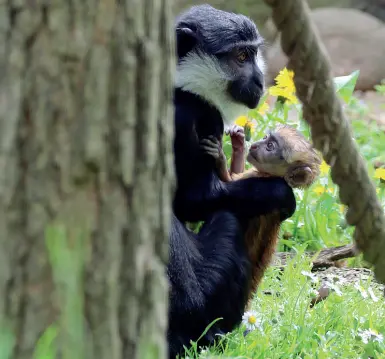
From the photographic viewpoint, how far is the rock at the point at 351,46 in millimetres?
10673

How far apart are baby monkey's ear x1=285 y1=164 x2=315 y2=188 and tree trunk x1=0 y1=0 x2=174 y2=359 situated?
2407 mm

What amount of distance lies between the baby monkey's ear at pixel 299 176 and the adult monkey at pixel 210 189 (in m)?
0.14

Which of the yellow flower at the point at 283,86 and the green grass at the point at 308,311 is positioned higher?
the yellow flower at the point at 283,86

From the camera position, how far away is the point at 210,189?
3.45 metres

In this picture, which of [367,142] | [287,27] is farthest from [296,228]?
[287,27]

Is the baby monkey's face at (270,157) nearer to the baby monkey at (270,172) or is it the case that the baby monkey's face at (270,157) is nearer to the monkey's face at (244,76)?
the baby monkey at (270,172)

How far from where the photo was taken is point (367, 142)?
6.92 m

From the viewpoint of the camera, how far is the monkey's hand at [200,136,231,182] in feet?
11.3

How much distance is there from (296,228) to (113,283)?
355cm

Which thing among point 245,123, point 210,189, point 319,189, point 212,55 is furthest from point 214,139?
point 319,189

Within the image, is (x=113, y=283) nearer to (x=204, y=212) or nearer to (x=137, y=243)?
(x=137, y=243)

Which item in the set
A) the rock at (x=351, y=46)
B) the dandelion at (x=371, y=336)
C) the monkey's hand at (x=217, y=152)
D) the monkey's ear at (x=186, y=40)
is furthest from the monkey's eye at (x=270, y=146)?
the rock at (x=351, y=46)

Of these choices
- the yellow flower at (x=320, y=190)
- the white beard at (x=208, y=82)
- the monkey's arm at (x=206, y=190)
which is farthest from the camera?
the yellow flower at (x=320, y=190)

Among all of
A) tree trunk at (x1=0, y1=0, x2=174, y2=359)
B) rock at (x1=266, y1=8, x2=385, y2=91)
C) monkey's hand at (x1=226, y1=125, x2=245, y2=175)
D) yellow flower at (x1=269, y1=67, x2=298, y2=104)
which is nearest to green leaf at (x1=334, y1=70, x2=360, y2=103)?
yellow flower at (x1=269, y1=67, x2=298, y2=104)
